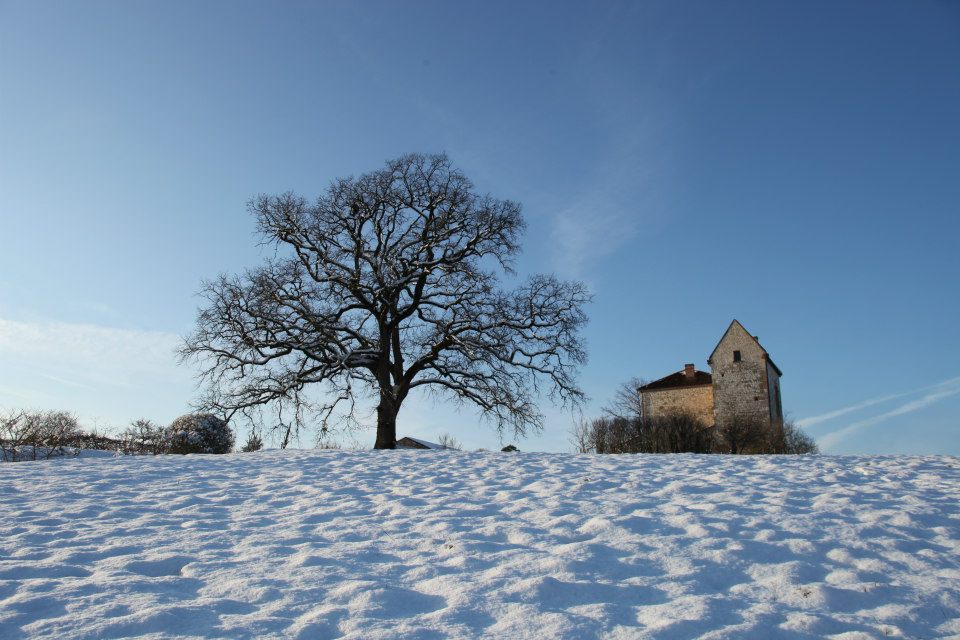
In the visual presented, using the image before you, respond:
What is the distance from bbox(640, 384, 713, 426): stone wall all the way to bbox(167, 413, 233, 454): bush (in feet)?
108

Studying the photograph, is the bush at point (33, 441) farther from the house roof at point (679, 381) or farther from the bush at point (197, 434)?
the house roof at point (679, 381)

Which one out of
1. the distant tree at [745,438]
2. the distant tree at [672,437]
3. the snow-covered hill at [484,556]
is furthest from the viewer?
the distant tree at [745,438]

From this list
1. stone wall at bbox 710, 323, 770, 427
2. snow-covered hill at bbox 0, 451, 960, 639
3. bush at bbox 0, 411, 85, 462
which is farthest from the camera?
stone wall at bbox 710, 323, 770, 427

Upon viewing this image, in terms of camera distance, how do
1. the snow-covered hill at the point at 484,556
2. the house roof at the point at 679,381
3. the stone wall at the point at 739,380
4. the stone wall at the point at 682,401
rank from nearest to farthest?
the snow-covered hill at the point at 484,556
the stone wall at the point at 739,380
the stone wall at the point at 682,401
the house roof at the point at 679,381

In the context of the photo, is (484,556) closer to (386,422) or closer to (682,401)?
(386,422)

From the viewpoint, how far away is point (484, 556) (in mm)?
5848

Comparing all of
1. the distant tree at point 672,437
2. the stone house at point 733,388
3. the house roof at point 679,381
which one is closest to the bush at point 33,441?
the distant tree at point 672,437

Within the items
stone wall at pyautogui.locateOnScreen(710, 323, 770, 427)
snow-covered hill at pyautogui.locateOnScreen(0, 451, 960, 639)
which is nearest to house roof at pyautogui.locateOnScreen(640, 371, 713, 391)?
Result: stone wall at pyautogui.locateOnScreen(710, 323, 770, 427)

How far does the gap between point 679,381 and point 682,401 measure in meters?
1.86

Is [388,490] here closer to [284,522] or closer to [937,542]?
[284,522]

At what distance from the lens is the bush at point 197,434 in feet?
66.9

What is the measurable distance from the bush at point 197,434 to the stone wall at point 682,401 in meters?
33.0

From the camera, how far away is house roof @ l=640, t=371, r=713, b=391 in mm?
47469

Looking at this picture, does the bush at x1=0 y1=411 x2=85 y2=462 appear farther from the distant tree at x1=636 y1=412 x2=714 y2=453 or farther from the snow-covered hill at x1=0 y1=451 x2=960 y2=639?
the distant tree at x1=636 y1=412 x2=714 y2=453
